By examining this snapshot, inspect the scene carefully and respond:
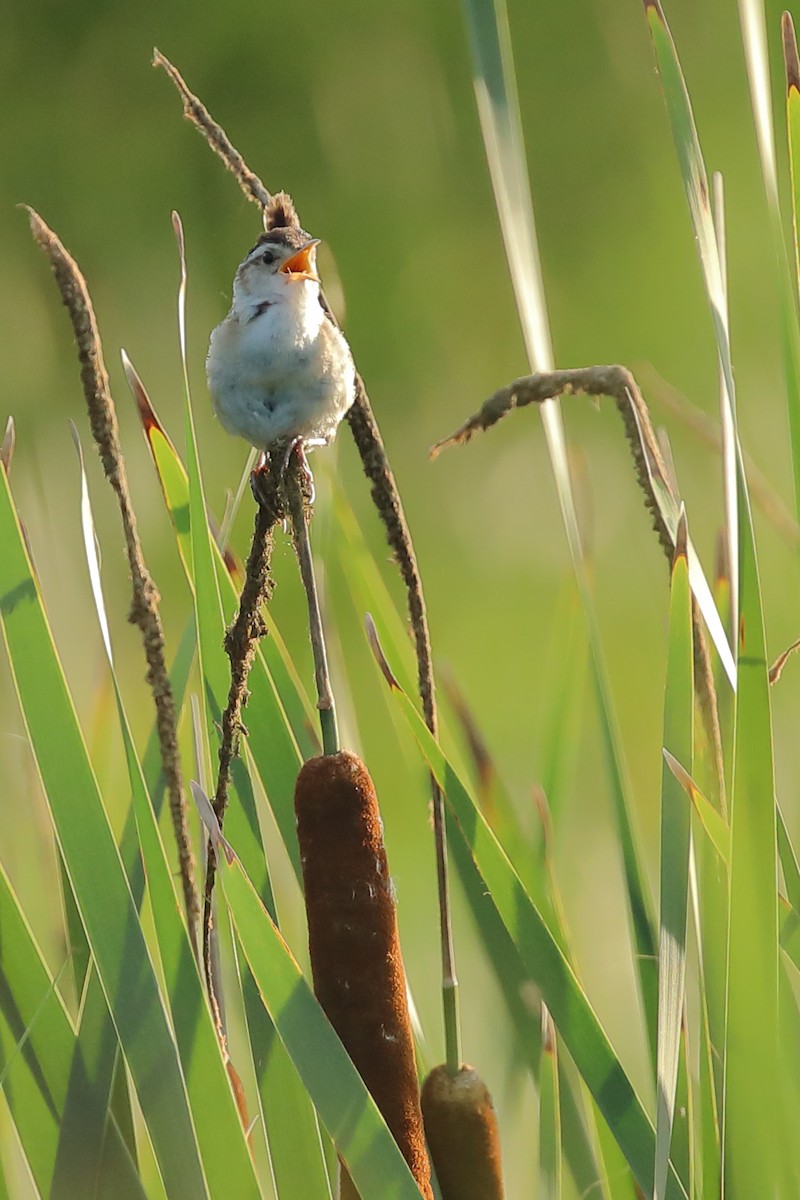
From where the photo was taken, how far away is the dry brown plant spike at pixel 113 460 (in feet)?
1.51

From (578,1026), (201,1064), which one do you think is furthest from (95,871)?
(578,1026)

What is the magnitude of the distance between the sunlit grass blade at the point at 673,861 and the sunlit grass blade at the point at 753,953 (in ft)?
0.07

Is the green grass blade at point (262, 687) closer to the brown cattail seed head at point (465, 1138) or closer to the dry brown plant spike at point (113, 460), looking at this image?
the dry brown plant spike at point (113, 460)

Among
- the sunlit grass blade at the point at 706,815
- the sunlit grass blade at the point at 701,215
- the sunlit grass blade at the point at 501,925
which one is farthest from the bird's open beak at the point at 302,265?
the sunlit grass blade at the point at 706,815

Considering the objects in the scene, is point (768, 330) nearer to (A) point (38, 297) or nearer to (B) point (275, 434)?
(A) point (38, 297)

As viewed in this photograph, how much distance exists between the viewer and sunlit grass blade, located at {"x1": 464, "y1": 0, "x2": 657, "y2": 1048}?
50cm

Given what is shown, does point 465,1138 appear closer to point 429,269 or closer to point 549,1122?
point 549,1122

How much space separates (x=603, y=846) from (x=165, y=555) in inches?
35.5

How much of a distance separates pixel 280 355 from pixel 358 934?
33cm

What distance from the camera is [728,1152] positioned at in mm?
427

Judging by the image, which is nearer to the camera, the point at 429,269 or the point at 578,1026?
the point at 578,1026

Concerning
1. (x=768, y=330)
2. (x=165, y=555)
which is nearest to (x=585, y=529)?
(x=165, y=555)

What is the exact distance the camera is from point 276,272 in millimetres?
721

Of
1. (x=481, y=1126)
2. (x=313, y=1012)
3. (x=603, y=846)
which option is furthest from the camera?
(x=603, y=846)
